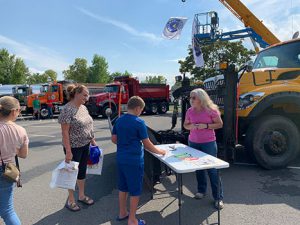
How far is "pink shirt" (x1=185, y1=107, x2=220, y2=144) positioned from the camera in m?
4.22

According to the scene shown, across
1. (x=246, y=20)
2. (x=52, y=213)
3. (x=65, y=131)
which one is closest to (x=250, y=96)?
(x=65, y=131)

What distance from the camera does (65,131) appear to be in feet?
12.4

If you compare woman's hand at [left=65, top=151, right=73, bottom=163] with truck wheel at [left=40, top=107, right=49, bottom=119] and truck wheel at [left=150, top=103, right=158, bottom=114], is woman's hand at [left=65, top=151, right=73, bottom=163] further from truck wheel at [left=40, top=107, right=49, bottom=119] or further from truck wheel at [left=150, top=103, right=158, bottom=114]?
truck wheel at [left=150, top=103, right=158, bottom=114]

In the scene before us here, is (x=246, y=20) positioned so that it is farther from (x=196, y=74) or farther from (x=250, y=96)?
(x=196, y=74)

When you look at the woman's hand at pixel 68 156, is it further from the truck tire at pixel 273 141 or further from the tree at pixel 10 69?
the tree at pixel 10 69

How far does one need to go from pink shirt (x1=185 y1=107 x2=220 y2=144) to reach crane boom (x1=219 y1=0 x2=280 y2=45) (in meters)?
10.6

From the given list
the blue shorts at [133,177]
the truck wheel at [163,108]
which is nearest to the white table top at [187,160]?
the blue shorts at [133,177]

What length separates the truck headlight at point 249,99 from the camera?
5605mm

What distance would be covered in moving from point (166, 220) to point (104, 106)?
57.4ft

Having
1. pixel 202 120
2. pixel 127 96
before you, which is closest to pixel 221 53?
pixel 127 96

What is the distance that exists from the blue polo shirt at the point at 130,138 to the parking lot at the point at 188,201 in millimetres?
960

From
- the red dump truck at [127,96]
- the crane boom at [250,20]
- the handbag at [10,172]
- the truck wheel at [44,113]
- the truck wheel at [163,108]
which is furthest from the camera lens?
the truck wheel at [163,108]

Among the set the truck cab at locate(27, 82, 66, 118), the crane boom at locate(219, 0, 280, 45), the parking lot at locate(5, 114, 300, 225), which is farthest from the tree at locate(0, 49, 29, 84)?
the parking lot at locate(5, 114, 300, 225)

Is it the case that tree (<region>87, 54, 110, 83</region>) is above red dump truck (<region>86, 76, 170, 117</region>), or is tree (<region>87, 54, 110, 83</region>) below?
above
